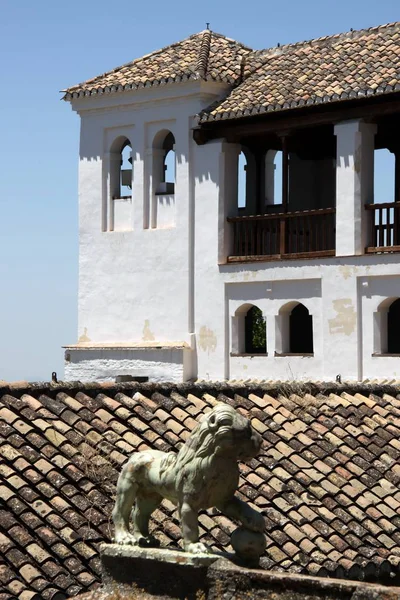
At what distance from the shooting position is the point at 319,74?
28.1m

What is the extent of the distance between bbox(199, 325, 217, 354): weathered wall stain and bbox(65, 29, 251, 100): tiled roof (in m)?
5.17

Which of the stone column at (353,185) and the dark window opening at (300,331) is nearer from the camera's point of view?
the stone column at (353,185)

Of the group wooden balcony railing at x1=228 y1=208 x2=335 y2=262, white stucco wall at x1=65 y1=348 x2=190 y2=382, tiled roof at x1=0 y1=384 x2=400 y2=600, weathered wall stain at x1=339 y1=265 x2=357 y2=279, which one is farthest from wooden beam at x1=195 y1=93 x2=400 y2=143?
tiled roof at x1=0 y1=384 x2=400 y2=600

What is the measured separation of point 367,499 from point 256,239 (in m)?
15.5

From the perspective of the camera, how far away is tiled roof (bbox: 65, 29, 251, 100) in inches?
1161

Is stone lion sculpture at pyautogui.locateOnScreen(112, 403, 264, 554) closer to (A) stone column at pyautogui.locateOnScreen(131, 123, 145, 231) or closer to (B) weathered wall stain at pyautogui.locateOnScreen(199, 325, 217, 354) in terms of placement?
(B) weathered wall stain at pyautogui.locateOnScreen(199, 325, 217, 354)

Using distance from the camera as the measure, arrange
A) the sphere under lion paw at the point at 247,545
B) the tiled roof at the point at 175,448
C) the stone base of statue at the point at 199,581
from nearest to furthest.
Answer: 1. the stone base of statue at the point at 199,581
2. the sphere under lion paw at the point at 247,545
3. the tiled roof at the point at 175,448

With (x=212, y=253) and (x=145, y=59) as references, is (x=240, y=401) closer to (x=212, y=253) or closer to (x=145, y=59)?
(x=212, y=253)

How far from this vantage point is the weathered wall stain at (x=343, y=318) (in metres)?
27.5

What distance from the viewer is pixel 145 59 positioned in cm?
3162

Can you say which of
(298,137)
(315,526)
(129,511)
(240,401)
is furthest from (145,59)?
(129,511)

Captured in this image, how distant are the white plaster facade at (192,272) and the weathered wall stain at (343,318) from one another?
0.02 metres

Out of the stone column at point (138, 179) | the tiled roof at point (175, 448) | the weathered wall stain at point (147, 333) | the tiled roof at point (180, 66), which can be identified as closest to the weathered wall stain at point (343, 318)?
the weathered wall stain at point (147, 333)

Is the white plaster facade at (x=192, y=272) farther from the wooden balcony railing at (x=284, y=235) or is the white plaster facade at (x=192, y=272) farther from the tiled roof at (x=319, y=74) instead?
the tiled roof at (x=319, y=74)
